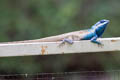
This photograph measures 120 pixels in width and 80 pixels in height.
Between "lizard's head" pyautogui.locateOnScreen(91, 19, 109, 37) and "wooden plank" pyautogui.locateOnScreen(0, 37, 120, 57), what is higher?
"lizard's head" pyautogui.locateOnScreen(91, 19, 109, 37)

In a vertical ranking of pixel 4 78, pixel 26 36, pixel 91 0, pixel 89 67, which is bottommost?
pixel 4 78

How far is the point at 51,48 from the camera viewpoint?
2.73 m

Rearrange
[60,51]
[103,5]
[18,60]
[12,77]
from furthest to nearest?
1. [103,5]
2. [18,60]
3. [12,77]
4. [60,51]

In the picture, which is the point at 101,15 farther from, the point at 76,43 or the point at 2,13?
the point at 76,43

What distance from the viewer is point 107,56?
8586mm

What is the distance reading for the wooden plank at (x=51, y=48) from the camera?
8.75 ft

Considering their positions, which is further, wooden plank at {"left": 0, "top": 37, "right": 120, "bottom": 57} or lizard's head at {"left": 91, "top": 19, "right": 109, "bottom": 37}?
lizard's head at {"left": 91, "top": 19, "right": 109, "bottom": 37}

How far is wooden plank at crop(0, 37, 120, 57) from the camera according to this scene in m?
2.67

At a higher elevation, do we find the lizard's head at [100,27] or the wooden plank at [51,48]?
the lizard's head at [100,27]

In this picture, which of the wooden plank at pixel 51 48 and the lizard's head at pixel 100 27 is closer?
the wooden plank at pixel 51 48

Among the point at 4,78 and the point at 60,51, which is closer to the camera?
the point at 60,51

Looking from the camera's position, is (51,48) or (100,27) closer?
(51,48)

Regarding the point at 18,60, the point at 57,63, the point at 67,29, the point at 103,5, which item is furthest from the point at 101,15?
the point at 18,60

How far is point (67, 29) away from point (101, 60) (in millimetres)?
1450
